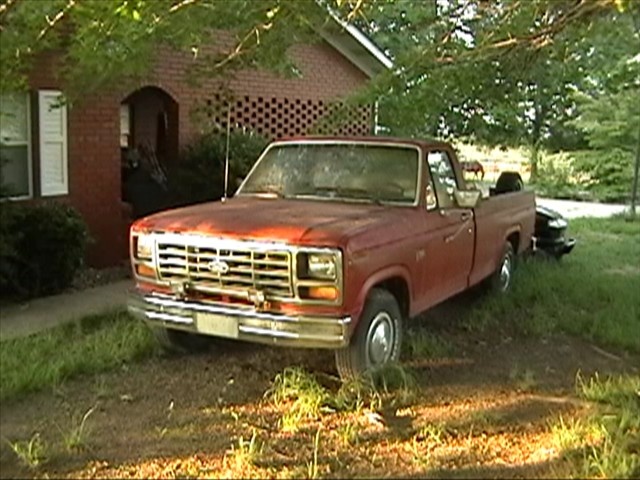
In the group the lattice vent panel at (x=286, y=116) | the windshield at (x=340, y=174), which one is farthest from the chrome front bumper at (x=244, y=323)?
the lattice vent panel at (x=286, y=116)

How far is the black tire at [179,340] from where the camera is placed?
7.05 meters

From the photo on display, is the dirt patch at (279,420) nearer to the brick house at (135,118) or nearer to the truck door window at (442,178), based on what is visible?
the truck door window at (442,178)

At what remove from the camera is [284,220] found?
20.6 ft

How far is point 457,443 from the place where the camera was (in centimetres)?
532

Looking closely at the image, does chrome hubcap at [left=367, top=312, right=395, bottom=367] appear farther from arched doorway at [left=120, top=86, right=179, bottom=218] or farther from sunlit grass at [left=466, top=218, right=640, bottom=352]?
arched doorway at [left=120, top=86, right=179, bottom=218]

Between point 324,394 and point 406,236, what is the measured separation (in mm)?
1429

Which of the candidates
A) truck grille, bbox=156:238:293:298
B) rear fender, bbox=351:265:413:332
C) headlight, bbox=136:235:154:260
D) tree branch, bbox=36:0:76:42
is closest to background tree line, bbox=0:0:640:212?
tree branch, bbox=36:0:76:42

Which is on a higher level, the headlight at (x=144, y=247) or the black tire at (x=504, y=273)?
the headlight at (x=144, y=247)

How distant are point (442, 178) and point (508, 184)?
3374 mm

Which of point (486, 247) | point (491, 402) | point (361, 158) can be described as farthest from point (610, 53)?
point (491, 402)

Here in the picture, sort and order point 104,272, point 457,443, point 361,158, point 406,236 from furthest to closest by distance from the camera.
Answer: point 104,272, point 361,158, point 406,236, point 457,443

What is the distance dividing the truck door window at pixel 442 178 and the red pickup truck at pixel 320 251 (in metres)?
0.02

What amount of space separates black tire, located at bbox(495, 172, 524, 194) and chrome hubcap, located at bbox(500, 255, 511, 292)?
123cm

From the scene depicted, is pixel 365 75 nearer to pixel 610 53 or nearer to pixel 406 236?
pixel 610 53
